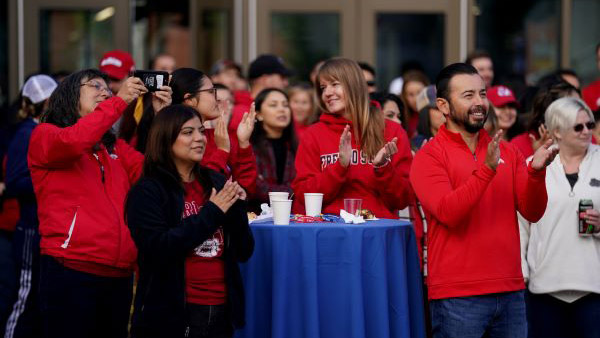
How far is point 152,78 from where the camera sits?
5.83 metres

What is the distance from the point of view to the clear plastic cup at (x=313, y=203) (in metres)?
6.04

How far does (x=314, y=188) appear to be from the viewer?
6.26 metres

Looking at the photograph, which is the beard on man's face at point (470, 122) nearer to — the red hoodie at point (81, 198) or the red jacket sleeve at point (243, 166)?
the red jacket sleeve at point (243, 166)

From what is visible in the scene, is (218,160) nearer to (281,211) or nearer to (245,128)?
(245,128)

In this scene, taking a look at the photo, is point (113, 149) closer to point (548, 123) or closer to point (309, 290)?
point (309, 290)

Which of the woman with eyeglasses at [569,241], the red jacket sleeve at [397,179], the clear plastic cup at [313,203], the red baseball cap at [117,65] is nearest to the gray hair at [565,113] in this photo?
the woman with eyeglasses at [569,241]

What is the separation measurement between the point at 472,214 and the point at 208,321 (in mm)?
1539

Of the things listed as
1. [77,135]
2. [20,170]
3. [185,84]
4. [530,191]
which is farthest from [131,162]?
[530,191]

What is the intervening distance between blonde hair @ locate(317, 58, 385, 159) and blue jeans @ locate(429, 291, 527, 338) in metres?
1.44

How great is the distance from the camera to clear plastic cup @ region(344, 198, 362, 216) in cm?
596

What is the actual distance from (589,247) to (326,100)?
196cm

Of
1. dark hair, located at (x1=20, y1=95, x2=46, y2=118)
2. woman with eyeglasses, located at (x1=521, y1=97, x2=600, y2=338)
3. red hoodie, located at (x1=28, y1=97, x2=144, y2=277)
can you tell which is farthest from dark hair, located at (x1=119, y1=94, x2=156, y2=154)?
woman with eyeglasses, located at (x1=521, y1=97, x2=600, y2=338)

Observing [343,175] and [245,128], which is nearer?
[343,175]

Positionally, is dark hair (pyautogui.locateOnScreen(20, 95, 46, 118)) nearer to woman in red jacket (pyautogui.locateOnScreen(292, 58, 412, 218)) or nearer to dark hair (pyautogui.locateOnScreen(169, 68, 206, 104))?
dark hair (pyautogui.locateOnScreen(169, 68, 206, 104))
